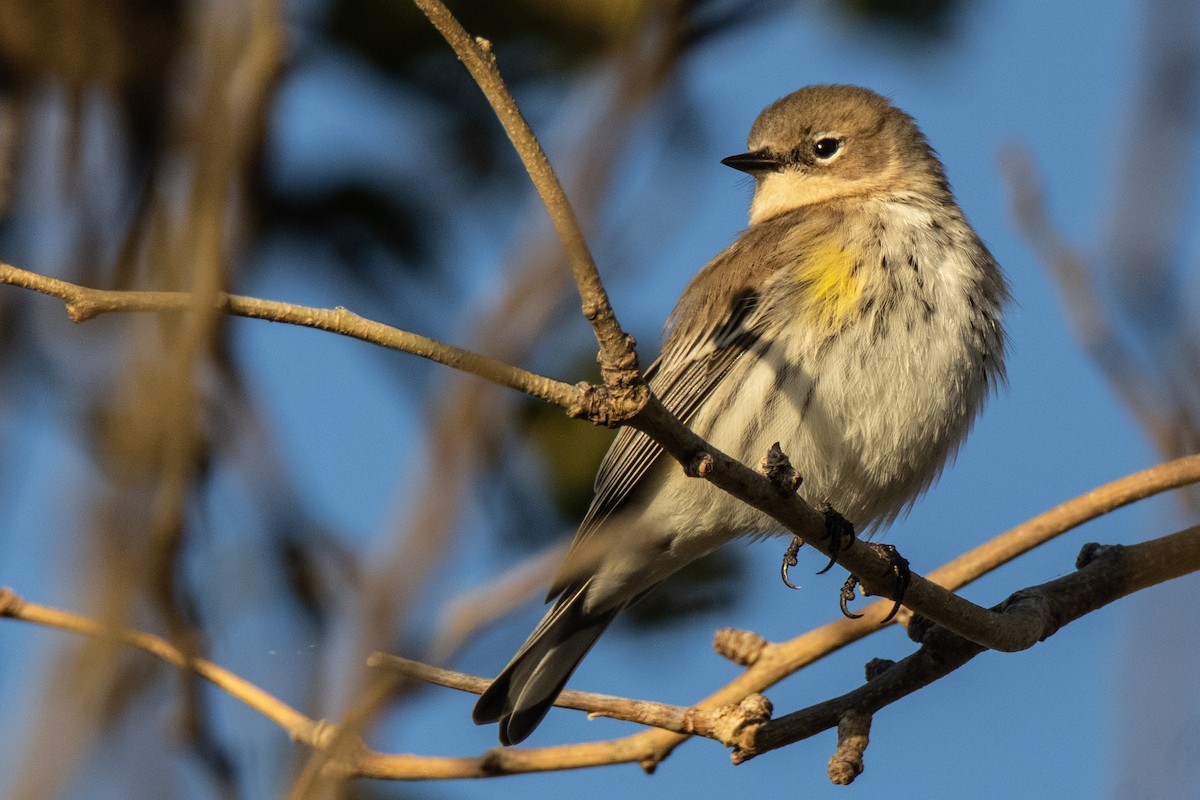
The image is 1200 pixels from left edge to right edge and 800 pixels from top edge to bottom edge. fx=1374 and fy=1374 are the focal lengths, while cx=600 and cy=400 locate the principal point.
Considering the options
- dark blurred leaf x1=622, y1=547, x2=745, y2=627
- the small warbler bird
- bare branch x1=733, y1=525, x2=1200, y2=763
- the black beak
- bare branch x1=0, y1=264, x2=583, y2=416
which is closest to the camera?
bare branch x1=0, y1=264, x2=583, y2=416

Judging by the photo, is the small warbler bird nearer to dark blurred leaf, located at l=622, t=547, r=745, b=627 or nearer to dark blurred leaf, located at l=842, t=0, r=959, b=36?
dark blurred leaf, located at l=622, t=547, r=745, b=627

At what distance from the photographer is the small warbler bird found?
5.11 m

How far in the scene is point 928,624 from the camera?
4090mm

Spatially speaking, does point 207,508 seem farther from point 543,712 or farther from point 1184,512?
point 543,712

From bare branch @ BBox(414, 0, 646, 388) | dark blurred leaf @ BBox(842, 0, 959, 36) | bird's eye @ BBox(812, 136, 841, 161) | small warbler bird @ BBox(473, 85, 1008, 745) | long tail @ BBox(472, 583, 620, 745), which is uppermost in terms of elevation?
bird's eye @ BBox(812, 136, 841, 161)

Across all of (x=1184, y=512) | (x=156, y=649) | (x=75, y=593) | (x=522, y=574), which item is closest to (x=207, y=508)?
(x=156, y=649)

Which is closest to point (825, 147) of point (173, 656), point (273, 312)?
point (273, 312)

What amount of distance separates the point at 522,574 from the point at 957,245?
164 inches

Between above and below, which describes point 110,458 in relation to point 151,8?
below

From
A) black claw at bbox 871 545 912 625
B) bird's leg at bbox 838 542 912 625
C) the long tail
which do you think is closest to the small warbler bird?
the long tail

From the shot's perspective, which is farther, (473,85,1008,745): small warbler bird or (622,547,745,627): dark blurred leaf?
(473,85,1008,745): small warbler bird

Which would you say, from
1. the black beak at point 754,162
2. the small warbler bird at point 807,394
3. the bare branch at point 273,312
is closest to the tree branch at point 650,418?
the bare branch at point 273,312

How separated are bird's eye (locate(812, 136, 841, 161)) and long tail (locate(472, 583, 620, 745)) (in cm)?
286

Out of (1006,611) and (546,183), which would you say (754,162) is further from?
(546,183)
